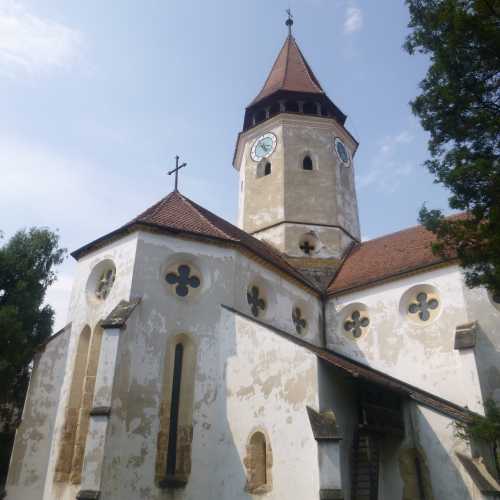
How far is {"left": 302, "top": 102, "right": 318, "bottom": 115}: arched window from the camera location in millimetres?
23612

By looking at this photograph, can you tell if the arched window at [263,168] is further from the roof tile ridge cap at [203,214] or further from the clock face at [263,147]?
the roof tile ridge cap at [203,214]

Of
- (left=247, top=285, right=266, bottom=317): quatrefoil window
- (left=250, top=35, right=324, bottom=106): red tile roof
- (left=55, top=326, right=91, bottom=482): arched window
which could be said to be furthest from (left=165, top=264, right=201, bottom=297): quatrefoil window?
(left=250, top=35, right=324, bottom=106): red tile roof

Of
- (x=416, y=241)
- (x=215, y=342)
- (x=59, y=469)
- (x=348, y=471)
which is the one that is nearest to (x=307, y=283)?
(x=416, y=241)

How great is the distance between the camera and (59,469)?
11.9m

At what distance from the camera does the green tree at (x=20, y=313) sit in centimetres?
1580

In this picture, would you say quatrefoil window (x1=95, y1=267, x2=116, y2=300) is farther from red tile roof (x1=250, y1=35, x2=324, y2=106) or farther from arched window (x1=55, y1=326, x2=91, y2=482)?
red tile roof (x1=250, y1=35, x2=324, y2=106)

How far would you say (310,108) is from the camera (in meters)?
23.8

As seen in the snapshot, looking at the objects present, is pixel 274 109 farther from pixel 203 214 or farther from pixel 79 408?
pixel 79 408

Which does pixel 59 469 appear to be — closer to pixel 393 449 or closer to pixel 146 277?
pixel 146 277

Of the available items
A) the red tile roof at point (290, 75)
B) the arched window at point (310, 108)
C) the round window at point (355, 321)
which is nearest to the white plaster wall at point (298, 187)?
the arched window at point (310, 108)

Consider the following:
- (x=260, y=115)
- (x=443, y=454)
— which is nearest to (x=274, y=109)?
(x=260, y=115)

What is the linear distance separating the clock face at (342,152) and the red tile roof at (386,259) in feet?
14.5

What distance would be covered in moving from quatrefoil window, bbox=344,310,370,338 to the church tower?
2310 mm

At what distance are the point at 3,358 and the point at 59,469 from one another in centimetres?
495
